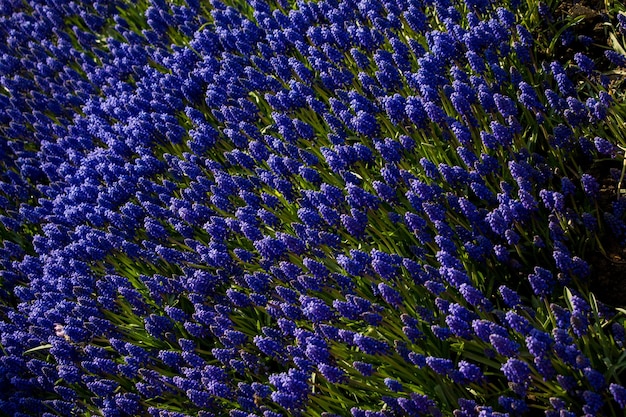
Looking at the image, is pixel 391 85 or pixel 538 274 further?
pixel 391 85

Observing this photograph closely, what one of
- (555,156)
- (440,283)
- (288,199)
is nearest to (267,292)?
(288,199)

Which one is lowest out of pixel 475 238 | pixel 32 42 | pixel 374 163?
pixel 475 238

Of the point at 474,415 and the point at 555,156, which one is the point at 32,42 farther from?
the point at 474,415

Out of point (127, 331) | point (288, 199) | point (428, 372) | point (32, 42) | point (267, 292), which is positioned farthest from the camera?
point (32, 42)

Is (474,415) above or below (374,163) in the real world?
below

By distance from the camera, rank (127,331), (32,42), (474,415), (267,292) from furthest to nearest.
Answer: (32,42) < (127,331) < (267,292) < (474,415)

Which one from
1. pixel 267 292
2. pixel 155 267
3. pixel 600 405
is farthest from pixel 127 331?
pixel 600 405
